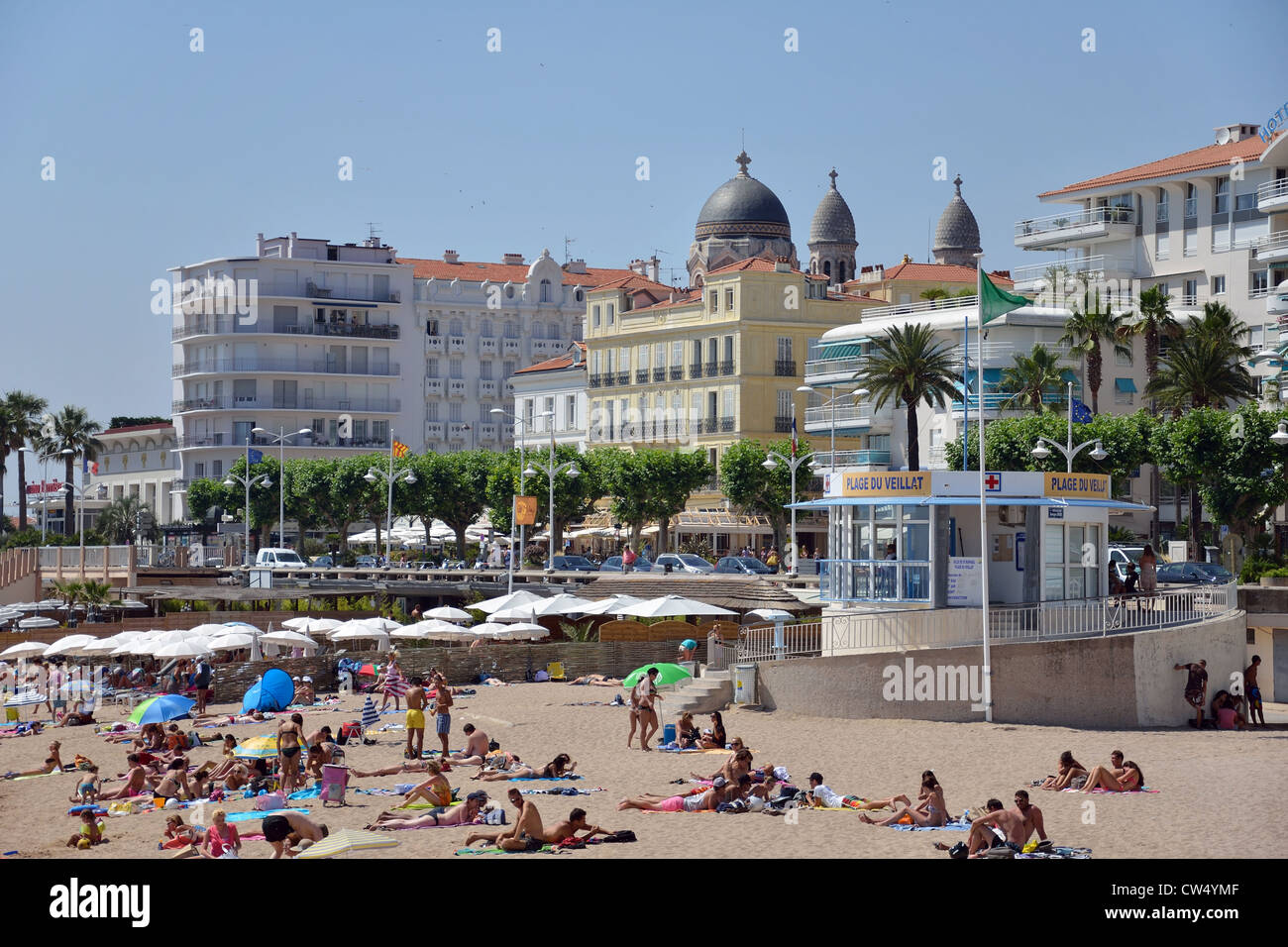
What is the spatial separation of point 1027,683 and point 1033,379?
33612 mm

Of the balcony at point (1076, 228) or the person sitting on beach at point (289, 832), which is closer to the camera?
the person sitting on beach at point (289, 832)

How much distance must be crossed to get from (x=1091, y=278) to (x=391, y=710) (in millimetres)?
46329

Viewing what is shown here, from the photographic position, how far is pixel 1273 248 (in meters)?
65.1

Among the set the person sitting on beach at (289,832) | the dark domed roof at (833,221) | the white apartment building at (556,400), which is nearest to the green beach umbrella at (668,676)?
the person sitting on beach at (289,832)

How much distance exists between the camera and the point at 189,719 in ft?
112

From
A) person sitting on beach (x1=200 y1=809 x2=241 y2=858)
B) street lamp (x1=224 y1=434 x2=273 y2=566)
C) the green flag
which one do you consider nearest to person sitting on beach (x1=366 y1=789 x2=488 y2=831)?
person sitting on beach (x1=200 y1=809 x2=241 y2=858)

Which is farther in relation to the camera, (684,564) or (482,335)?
(482,335)

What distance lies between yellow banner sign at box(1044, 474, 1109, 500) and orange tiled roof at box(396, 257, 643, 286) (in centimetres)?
7974

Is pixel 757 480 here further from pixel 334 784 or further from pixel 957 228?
pixel 957 228

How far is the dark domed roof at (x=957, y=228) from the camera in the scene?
124m

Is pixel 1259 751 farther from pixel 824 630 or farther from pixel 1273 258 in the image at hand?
pixel 1273 258

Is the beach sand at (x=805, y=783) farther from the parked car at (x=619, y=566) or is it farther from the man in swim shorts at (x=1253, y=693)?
the parked car at (x=619, y=566)

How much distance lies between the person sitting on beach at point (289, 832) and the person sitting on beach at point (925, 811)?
6688mm

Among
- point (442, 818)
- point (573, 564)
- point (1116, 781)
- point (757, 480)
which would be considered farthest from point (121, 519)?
point (1116, 781)
